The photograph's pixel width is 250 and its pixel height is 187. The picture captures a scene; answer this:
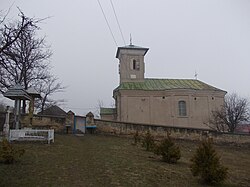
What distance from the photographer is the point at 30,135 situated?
1380cm

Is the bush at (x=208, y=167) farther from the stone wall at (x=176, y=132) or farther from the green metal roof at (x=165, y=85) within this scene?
the green metal roof at (x=165, y=85)

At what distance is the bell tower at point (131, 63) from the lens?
3750 centimetres

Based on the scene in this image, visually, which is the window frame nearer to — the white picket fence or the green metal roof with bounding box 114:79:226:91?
the green metal roof with bounding box 114:79:226:91

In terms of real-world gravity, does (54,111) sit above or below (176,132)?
above

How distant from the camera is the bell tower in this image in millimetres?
37500

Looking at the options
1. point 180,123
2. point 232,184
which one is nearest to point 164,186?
point 232,184

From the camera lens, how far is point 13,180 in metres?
6.46

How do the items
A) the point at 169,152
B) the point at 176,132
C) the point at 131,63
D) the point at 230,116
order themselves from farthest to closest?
the point at 131,63
the point at 230,116
the point at 176,132
the point at 169,152

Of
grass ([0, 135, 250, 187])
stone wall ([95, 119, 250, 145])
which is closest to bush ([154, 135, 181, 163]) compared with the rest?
grass ([0, 135, 250, 187])

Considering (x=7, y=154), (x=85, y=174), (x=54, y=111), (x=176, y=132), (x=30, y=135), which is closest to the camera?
(x=85, y=174)

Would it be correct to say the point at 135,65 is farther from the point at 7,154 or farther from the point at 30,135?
the point at 7,154

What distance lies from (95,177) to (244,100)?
30.3 meters

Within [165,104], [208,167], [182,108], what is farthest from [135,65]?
[208,167]

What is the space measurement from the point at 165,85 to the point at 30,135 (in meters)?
25.0
